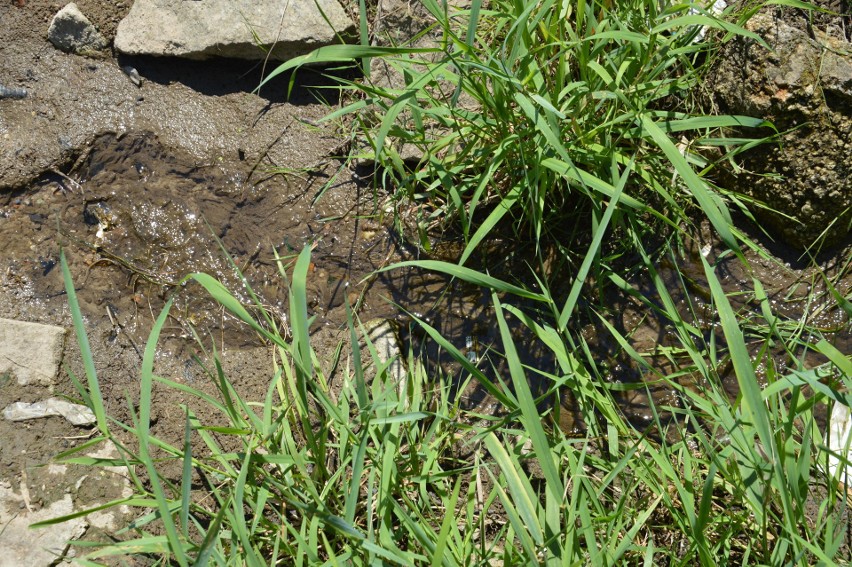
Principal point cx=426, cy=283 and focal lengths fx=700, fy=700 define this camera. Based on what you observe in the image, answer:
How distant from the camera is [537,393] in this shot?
213 cm

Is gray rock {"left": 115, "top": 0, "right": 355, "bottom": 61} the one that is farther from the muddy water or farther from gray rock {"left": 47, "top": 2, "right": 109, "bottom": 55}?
the muddy water

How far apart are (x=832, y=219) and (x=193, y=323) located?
6.56ft

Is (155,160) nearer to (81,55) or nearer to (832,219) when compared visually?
(81,55)

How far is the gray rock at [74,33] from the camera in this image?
95.7 inches

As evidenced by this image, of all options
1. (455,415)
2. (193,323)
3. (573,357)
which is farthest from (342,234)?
Answer: (573,357)

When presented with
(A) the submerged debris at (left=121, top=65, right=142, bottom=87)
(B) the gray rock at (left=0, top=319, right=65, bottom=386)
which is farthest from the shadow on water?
(B) the gray rock at (left=0, top=319, right=65, bottom=386)

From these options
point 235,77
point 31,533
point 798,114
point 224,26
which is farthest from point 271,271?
point 798,114

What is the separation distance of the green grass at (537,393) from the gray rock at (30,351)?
279mm

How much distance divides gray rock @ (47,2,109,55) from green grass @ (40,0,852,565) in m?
1.01

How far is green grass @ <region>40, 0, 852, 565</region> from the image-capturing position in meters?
1.59

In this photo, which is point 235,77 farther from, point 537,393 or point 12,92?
point 537,393

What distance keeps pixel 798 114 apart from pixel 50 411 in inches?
92.3

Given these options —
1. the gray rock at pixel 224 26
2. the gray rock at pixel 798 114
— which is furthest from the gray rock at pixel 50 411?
the gray rock at pixel 798 114

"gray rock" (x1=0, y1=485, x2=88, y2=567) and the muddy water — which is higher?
the muddy water
